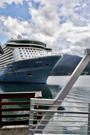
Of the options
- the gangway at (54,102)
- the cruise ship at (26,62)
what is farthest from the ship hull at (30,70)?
the gangway at (54,102)

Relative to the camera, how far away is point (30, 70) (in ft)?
92.8

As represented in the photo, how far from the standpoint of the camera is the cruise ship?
26708 millimetres

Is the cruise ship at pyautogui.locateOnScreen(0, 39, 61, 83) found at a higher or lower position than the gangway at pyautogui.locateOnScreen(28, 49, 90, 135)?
higher

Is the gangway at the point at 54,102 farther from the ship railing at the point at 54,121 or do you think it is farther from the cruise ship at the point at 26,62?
the cruise ship at the point at 26,62

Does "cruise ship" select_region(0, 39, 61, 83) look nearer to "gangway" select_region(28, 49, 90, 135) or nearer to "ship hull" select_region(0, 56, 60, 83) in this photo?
"ship hull" select_region(0, 56, 60, 83)

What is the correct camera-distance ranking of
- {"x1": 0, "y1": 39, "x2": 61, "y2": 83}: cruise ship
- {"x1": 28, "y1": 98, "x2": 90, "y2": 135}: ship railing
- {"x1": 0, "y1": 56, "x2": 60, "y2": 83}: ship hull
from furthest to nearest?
{"x1": 0, "y1": 39, "x2": 61, "y2": 83}: cruise ship → {"x1": 0, "y1": 56, "x2": 60, "y2": 83}: ship hull → {"x1": 28, "y1": 98, "x2": 90, "y2": 135}: ship railing

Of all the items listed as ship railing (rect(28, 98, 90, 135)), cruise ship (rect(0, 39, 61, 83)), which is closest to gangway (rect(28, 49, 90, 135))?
ship railing (rect(28, 98, 90, 135))

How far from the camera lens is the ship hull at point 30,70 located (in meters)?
26.6

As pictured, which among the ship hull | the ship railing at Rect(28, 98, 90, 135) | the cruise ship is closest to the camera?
the ship railing at Rect(28, 98, 90, 135)

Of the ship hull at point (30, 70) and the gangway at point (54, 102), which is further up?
the ship hull at point (30, 70)

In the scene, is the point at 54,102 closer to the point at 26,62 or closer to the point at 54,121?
the point at 54,121

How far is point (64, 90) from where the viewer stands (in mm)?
2162

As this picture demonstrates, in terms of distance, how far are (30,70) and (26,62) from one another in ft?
7.32

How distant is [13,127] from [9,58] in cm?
3047
